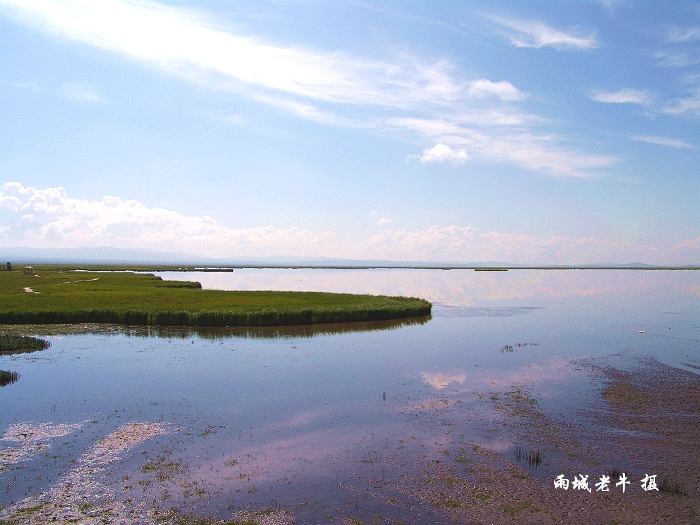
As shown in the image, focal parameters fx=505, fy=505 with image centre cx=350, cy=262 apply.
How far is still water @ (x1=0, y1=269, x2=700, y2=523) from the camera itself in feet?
39.8

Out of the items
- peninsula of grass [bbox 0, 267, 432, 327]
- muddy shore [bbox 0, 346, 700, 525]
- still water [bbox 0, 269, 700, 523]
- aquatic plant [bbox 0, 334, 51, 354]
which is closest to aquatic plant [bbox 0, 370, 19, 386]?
still water [bbox 0, 269, 700, 523]

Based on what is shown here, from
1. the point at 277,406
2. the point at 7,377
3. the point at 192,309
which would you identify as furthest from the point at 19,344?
the point at 277,406

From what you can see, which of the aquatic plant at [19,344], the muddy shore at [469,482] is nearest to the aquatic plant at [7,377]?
the aquatic plant at [19,344]

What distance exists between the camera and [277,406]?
62.3ft

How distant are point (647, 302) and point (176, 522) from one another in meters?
64.0

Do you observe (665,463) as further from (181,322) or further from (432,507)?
(181,322)

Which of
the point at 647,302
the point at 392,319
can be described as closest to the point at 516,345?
the point at 392,319

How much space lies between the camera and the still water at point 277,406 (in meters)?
12.1

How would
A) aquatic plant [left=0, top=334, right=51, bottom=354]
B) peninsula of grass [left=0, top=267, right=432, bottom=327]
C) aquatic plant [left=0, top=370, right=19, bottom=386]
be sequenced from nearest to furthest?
aquatic plant [left=0, top=370, right=19, bottom=386] → aquatic plant [left=0, top=334, right=51, bottom=354] → peninsula of grass [left=0, top=267, right=432, bottom=327]

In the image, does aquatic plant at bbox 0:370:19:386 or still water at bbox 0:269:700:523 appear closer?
still water at bbox 0:269:700:523

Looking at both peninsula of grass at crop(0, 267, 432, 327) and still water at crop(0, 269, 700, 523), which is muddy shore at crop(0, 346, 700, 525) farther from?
peninsula of grass at crop(0, 267, 432, 327)

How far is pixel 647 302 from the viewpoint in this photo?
6084 centimetres

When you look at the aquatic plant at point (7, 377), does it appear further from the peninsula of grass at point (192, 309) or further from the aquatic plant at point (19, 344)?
the peninsula of grass at point (192, 309)

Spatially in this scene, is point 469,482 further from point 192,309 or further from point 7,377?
point 192,309
